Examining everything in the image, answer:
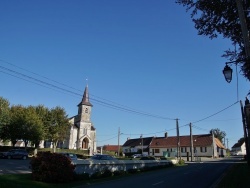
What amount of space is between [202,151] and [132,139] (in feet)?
118

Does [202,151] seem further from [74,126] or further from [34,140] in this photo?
[34,140]

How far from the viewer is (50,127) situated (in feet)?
206

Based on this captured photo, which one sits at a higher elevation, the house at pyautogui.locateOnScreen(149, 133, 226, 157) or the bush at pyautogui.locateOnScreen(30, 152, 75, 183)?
the house at pyautogui.locateOnScreen(149, 133, 226, 157)

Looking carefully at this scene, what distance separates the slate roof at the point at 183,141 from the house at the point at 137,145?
2998 millimetres

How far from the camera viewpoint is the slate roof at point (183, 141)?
9113 cm

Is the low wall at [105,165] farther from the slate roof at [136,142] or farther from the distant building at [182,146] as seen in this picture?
the slate roof at [136,142]

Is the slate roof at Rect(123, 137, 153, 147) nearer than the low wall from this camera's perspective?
No

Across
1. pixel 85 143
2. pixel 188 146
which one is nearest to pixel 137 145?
pixel 188 146

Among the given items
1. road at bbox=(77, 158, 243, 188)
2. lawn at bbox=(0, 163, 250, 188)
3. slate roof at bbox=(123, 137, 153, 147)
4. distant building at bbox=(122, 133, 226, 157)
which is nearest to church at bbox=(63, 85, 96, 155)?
distant building at bbox=(122, 133, 226, 157)

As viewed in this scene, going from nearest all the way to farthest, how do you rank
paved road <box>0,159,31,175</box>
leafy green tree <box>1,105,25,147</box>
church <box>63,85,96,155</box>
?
paved road <box>0,159,31,175</box> → leafy green tree <box>1,105,25,147</box> → church <box>63,85,96,155</box>

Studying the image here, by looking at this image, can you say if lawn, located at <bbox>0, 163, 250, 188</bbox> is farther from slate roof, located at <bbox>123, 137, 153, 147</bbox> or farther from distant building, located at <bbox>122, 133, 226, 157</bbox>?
slate roof, located at <bbox>123, 137, 153, 147</bbox>

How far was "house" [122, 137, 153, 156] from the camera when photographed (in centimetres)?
10475

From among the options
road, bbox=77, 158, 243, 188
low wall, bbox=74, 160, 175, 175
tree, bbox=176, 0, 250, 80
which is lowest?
road, bbox=77, 158, 243, 188

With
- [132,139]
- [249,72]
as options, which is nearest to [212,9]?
[249,72]
